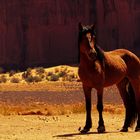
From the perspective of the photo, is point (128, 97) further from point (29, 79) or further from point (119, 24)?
point (119, 24)

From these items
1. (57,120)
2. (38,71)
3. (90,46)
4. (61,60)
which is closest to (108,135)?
(90,46)

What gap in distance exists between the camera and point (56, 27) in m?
75.4

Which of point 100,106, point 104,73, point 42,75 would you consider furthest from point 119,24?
point 100,106

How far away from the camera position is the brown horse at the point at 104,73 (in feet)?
39.0

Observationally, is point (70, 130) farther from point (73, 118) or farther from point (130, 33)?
point (130, 33)

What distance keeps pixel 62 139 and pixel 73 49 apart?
62.3 m

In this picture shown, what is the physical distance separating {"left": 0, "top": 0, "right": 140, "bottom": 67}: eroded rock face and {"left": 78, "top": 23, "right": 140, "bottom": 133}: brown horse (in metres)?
57.9

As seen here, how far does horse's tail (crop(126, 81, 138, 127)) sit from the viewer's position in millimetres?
13445

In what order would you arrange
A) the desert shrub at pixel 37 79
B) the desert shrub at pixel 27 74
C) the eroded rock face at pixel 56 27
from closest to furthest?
1. the desert shrub at pixel 37 79
2. the desert shrub at pixel 27 74
3. the eroded rock face at pixel 56 27

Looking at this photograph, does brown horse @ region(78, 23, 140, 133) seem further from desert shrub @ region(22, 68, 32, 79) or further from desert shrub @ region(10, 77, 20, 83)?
desert shrub @ region(22, 68, 32, 79)

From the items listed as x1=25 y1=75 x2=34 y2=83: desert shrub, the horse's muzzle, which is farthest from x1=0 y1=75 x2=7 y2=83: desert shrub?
the horse's muzzle

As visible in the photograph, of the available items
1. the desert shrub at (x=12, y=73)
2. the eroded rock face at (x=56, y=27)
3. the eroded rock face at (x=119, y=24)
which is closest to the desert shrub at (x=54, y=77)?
the desert shrub at (x=12, y=73)

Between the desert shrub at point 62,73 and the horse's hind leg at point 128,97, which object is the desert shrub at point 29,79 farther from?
the horse's hind leg at point 128,97

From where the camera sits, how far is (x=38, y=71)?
2552 inches
